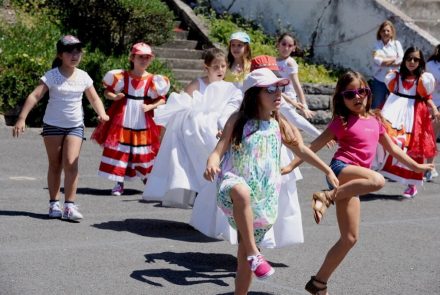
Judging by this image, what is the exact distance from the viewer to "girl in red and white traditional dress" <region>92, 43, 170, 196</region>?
10.1 m

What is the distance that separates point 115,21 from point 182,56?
1.72 meters

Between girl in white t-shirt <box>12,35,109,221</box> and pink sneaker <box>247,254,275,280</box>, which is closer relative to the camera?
pink sneaker <box>247,254,275,280</box>

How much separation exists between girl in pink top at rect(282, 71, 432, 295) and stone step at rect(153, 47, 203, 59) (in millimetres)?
A: 9681

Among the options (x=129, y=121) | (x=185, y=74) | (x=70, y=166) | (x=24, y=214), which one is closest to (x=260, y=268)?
(x=70, y=166)

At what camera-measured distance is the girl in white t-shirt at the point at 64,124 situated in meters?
8.67

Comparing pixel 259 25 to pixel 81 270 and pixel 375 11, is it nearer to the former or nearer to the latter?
pixel 375 11

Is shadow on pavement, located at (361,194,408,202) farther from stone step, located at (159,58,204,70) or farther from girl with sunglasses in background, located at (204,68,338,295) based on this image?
stone step, located at (159,58,204,70)

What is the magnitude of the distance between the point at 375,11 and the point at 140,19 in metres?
4.39

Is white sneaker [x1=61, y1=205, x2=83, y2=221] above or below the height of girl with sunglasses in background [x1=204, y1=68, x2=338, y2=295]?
below

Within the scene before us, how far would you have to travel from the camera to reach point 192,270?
727 cm

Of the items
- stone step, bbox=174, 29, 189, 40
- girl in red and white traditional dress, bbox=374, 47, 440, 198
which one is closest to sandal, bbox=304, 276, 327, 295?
girl in red and white traditional dress, bbox=374, 47, 440, 198

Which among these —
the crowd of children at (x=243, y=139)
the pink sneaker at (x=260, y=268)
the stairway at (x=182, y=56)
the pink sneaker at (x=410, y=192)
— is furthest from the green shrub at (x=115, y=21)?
the pink sneaker at (x=260, y=268)

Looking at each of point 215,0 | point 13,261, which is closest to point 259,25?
point 215,0

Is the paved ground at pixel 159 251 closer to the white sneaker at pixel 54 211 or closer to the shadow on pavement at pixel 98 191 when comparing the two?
the shadow on pavement at pixel 98 191
